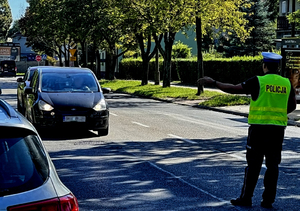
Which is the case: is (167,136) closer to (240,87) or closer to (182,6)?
(240,87)

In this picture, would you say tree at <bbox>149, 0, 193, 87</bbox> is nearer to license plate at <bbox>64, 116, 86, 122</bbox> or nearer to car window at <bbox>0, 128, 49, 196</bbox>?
license plate at <bbox>64, 116, 86, 122</bbox>

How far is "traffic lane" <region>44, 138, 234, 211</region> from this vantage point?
7.31 meters

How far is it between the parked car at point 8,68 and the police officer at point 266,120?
78712 mm

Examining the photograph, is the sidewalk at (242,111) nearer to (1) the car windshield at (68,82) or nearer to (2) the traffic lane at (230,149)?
(2) the traffic lane at (230,149)

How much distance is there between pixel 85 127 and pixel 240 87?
7.33 metres

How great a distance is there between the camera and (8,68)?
277ft

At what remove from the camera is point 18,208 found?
3348 mm

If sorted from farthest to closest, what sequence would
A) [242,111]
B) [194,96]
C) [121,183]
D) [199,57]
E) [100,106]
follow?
[199,57] → [194,96] → [242,111] → [100,106] → [121,183]

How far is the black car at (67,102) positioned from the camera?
13.6 metres

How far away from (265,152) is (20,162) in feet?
12.9

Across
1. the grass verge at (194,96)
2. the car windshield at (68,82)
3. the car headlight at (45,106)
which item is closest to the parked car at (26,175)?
the car headlight at (45,106)

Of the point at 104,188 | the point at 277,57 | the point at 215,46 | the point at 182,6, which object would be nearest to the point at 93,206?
the point at 104,188

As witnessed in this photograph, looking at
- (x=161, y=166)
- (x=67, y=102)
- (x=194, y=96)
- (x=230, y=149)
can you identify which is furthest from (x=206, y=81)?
(x=194, y=96)

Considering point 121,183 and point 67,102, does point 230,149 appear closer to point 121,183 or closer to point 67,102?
point 67,102
